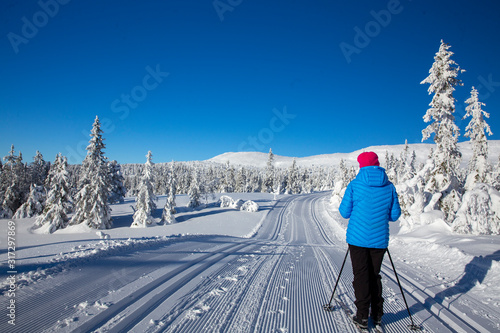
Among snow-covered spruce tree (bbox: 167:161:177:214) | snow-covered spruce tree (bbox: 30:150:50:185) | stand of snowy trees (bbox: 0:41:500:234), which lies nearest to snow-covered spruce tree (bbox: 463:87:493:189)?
stand of snowy trees (bbox: 0:41:500:234)

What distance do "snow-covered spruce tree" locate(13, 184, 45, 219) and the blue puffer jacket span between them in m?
48.2

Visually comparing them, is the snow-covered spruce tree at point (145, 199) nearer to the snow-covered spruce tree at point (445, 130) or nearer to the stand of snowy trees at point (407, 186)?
the stand of snowy trees at point (407, 186)

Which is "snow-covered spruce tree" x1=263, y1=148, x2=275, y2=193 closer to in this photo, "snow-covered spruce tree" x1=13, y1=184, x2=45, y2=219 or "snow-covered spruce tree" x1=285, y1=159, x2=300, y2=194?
"snow-covered spruce tree" x1=285, y1=159, x2=300, y2=194

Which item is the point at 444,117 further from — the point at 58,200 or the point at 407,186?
the point at 58,200

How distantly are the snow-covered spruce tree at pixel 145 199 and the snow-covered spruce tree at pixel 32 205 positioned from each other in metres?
18.0

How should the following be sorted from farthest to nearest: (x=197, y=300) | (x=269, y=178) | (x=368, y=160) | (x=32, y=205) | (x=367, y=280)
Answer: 1. (x=269, y=178)
2. (x=32, y=205)
3. (x=197, y=300)
4. (x=368, y=160)
5. (x=367, y=280)

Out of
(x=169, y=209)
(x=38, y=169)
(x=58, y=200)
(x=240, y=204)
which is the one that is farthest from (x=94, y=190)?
(x=38, y=169)

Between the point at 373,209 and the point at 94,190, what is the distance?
33467 mm

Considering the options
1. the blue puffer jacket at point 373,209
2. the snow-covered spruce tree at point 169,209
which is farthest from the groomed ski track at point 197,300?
the snow-covered spruce tree at point 169,209

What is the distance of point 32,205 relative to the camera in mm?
35719

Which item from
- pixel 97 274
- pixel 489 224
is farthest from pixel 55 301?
pixel 489 224

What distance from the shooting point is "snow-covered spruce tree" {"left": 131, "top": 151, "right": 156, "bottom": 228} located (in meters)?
31.3

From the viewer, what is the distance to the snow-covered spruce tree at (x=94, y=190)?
28.7 meters

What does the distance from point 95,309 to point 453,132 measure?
21019 millimetres
